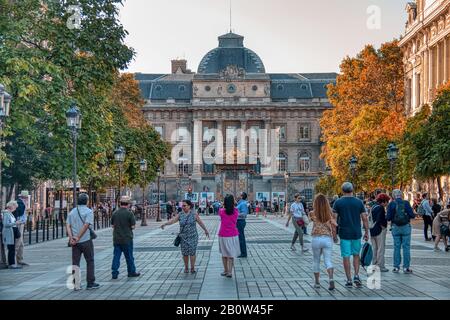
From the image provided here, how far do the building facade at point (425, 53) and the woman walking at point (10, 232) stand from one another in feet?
133

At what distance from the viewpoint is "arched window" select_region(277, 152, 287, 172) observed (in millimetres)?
127562

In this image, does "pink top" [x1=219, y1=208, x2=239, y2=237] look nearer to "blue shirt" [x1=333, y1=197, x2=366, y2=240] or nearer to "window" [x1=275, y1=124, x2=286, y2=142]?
"blue shirt" [x1=333, y1=197, x2=366, y2=240]

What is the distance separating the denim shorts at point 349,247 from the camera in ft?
56.0

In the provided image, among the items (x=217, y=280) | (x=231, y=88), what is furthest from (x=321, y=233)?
(x=231, y=88)

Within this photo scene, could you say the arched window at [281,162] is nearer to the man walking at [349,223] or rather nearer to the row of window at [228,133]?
the row of window at [228,133]

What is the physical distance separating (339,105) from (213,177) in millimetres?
44763

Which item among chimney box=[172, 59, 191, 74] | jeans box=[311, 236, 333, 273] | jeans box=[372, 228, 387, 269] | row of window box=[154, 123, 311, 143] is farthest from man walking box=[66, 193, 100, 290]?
chimney box=[172, 59, 191, 74]

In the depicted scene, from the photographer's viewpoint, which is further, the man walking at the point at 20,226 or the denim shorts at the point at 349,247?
the man walking at the point at 20,226

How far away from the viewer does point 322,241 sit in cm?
1686

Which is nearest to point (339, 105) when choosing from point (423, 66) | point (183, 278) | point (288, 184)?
point (423, 66)

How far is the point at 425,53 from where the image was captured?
2766 inches

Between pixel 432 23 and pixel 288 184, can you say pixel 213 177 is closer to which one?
pixel 288 184

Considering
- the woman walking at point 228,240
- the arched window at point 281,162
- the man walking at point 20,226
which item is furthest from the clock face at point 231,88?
the woman walking at point 228,240

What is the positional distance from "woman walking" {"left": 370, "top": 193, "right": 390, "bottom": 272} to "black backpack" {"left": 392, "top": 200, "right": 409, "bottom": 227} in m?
0.24
